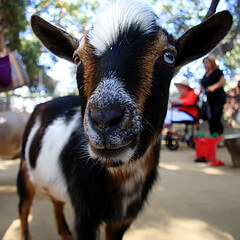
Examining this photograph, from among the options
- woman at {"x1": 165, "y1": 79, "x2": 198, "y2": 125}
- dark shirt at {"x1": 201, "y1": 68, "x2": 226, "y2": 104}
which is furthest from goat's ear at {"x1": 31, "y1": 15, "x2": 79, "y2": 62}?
woman at {"x1": 165, "y1": 79, "x2": 198, "y2": 125}

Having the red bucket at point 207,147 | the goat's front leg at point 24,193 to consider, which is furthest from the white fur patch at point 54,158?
the red bucket at point 207,147

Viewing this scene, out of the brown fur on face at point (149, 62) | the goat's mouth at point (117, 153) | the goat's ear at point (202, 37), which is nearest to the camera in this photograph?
the goat's mouth at point (117, 153)

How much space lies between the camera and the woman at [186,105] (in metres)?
7.32

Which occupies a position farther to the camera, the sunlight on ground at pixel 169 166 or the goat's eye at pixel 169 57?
the sunlight on ground at pixel 169 166

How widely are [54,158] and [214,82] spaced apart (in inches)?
201

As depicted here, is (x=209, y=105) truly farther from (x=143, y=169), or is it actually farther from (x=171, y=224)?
(x=143, y=169)

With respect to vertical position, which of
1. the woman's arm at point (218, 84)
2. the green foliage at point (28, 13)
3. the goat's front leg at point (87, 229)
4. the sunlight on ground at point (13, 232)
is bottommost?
the sunlight on ground at point (13, 232)

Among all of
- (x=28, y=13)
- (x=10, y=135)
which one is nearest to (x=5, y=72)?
(x=10, y=135)

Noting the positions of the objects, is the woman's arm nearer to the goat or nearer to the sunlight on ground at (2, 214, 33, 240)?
the goat

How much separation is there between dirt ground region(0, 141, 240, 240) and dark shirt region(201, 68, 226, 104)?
2.09m

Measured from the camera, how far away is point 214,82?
6094 millimetres

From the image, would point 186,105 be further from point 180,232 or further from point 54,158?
point 54,158

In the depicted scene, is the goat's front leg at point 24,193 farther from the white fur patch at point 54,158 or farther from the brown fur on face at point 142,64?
the brown fur on face at point 142,64

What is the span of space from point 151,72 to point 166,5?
38.1ft
